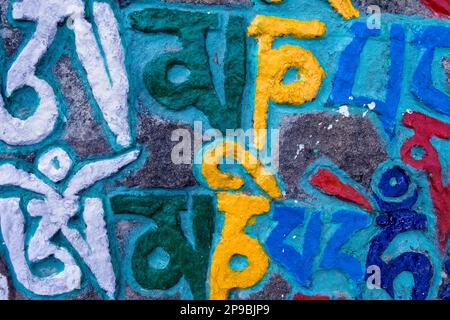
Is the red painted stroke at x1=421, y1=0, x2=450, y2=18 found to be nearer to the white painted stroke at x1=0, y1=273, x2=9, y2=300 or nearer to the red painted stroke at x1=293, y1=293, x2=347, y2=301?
the red painted stroke at x1=293, y1=293, x2=347, y2=301

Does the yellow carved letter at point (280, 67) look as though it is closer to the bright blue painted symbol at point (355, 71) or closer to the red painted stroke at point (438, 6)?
the bright blue painted symbol at point (355, 71)

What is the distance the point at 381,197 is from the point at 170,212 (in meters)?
0.58

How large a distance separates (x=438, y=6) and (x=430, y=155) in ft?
1.35

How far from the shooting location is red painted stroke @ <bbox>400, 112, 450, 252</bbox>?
60.3 inches

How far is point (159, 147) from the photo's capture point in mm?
1465

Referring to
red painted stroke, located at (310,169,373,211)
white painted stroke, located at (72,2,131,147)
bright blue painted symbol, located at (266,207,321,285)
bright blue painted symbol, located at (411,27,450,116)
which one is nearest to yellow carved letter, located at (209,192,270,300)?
bright blue painted symbol, located at (266,207,321,285)

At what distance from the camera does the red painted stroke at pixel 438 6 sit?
153 cm

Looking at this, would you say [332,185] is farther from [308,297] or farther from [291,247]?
[308,297]

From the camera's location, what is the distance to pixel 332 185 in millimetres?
1511

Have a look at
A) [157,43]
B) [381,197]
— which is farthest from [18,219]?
[381,197]

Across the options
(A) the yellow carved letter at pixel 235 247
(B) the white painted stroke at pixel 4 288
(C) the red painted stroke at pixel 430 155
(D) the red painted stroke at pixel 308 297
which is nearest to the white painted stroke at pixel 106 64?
(A) the yellow carved letter at pixel 235 247

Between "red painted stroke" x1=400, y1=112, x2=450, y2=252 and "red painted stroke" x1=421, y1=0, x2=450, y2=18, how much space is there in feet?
0.93

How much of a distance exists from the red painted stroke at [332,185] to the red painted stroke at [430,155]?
0.59ft

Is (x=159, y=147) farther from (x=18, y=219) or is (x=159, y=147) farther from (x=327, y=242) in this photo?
(x=327, y=242)
